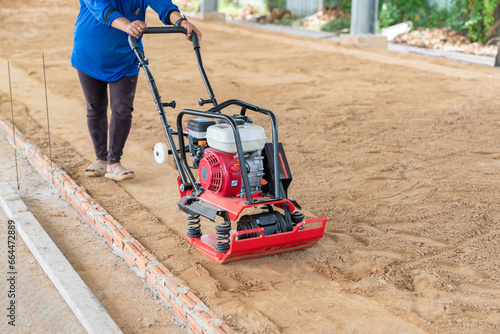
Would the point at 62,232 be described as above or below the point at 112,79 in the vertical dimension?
below

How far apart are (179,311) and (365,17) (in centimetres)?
1119

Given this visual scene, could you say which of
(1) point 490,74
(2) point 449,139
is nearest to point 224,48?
(1) point 490,74

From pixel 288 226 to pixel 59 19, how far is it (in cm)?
1712

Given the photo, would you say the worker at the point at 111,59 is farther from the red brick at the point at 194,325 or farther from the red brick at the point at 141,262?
the red brick at the point at 194,325

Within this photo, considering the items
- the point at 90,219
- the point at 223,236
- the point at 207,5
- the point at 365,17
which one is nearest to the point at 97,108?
the point at 90,219

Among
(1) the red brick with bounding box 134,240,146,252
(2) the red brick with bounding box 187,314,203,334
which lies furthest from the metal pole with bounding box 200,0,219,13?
(2) the red brick with bounding box 187,314,203,334

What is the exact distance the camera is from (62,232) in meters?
4.35

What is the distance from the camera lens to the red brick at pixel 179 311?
312 centimetres

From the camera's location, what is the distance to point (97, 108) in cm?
517

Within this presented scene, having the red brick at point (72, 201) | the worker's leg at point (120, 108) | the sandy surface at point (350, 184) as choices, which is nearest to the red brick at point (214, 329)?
the sandy surface at point (350, 184)

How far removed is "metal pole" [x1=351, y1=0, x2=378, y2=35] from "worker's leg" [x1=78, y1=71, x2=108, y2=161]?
29.9 feet

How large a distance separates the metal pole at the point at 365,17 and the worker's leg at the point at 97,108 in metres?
9.12

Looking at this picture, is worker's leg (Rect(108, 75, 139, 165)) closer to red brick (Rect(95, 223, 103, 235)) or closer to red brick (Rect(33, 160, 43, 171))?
red brick (Rect(33, 160, 43, 171))

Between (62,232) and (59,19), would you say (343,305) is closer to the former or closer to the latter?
(62,232)
